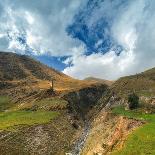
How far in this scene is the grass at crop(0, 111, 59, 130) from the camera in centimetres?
8245

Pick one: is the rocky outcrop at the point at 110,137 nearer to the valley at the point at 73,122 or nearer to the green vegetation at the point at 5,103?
the valley at the point at 73,122

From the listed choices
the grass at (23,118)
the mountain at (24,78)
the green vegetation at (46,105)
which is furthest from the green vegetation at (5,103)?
the grass at (23,118)

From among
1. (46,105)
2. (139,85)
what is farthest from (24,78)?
(139,85)

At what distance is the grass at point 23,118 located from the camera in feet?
271

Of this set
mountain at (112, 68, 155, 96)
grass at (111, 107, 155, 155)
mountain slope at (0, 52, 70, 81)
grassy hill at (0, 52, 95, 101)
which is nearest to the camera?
grass at (111, 107, 155, 155)

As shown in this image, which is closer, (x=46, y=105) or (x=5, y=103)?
(x=46, y=105)

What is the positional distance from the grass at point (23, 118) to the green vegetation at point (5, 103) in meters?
15.5

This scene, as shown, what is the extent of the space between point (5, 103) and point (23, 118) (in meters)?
34.1

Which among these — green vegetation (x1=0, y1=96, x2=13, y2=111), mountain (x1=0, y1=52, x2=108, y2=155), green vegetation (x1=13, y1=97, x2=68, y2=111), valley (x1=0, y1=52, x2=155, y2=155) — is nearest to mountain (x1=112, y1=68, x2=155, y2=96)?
valley (x1=0, y1=52, x2=155, y2=155)

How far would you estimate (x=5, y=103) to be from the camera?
12419 centimetres

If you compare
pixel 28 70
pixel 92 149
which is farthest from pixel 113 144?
pixel 28 70

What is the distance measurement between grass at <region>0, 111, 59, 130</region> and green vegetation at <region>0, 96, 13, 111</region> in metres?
15.5

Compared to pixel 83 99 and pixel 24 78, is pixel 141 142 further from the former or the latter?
pixel 24 78

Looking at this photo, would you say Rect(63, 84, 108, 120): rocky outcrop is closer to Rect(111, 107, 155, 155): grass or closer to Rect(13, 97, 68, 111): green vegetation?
Rect(13, 97, 68, 111): green vegetation
